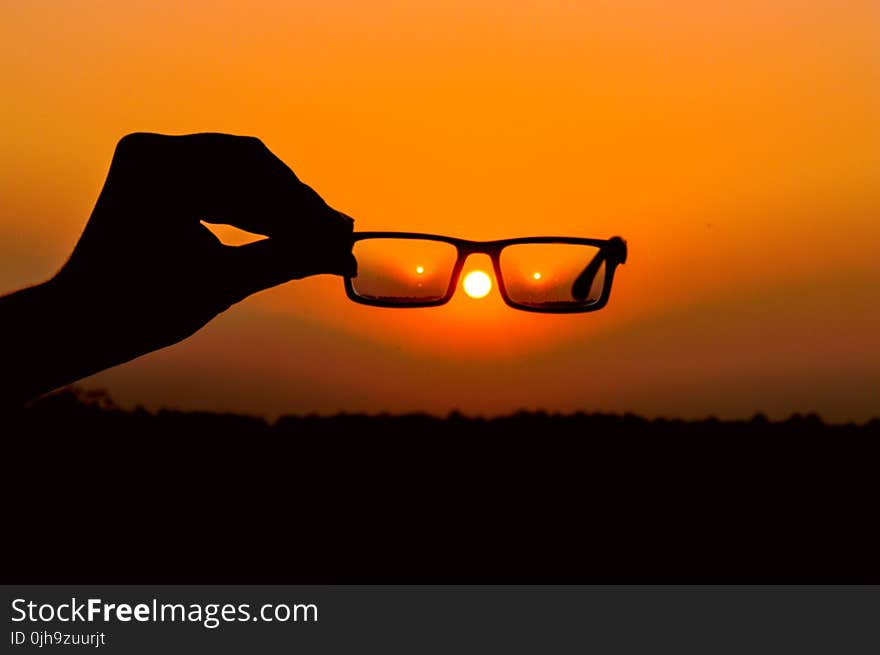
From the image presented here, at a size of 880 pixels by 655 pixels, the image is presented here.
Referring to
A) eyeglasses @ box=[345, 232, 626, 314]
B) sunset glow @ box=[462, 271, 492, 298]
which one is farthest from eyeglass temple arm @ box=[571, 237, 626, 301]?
sunset glow @ box=[462, 271, 492, 298]

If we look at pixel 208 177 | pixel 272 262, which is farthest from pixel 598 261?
pixel 208 177

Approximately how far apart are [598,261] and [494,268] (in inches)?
Answer: 13.8

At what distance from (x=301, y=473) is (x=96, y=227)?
14049 mm

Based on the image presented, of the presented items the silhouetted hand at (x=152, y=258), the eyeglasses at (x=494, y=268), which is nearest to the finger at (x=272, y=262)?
the silhouetted hand at (x=152, y=258)

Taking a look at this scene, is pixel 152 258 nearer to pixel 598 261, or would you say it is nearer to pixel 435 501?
pixel 598 261

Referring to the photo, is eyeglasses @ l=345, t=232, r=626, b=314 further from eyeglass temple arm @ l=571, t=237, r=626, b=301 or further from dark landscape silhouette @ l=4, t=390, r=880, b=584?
dark landscape silhouette @ l=4, t=390, r=880, b=584

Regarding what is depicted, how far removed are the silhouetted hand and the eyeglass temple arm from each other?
189cm

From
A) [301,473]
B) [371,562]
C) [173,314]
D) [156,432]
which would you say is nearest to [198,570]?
[371,562]

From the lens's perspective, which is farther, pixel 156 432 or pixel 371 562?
pixel 156 432

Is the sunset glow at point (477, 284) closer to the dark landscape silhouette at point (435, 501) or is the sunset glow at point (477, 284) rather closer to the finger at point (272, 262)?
the finger at point (272, 262)

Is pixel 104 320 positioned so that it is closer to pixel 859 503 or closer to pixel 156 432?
pixel 859 503

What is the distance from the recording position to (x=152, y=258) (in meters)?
1.96

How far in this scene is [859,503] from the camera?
1461 centimetres

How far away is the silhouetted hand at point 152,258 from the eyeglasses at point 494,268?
1.52 m
